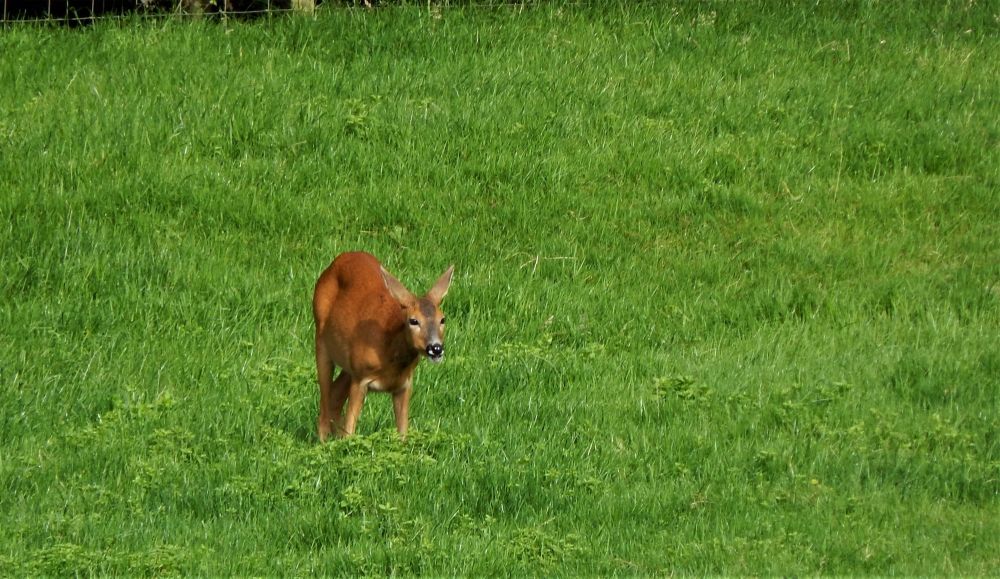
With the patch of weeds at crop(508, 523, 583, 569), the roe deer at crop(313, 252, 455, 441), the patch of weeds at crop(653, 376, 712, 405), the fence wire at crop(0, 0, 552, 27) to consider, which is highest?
the fence wire at crop(0, 0, 552, 27)

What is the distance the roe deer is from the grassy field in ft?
0.92

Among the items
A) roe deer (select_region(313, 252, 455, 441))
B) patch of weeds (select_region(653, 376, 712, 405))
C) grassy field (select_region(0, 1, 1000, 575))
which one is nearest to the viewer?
grassy field (select_region(0, 1, 1000, 575))

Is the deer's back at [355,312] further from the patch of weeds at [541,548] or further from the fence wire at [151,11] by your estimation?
the fence wire at [151,11]

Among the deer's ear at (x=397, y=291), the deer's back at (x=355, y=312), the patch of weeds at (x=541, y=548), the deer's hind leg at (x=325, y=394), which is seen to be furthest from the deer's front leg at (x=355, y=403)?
the patch of weeds at (x=541, y=548)

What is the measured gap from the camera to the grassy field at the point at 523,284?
828cm

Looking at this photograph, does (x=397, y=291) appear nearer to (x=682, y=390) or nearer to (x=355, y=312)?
(x=355, y=312)

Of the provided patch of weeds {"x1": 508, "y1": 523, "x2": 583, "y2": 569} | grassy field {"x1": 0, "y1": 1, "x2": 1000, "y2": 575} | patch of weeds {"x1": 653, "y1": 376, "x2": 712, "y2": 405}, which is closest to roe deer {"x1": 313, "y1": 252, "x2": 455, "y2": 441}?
grassy field {"x1": 0, "y1": 1, "x2": 1000, "y2": 575}

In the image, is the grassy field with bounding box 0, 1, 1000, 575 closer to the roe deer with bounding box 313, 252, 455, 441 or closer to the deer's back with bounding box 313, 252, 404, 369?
the roe deer with bounding box 313, 252, 455, 441

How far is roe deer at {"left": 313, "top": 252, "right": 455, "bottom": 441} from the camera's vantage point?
28.6 feet

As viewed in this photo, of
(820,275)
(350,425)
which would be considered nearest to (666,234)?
(820,275)

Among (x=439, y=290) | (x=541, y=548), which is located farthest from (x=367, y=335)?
(x=541, y=548)

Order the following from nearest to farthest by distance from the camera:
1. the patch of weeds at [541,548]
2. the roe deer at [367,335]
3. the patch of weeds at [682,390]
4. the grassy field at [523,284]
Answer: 1. the patch of weeds at [541,548]
2. the grassy field at [523,284]
3. the roe deer at [367,335]
4. the patch of weeds at [682,390]

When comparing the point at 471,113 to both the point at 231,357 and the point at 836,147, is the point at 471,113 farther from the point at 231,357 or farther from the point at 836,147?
the point at 231,357

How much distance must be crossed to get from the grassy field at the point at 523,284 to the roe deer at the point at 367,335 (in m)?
0.28
